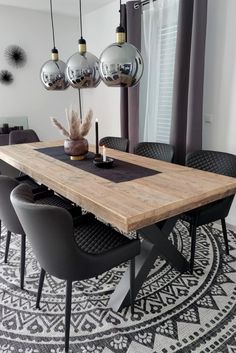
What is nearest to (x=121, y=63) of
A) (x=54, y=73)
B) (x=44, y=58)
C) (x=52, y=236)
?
(x=54, y=73)

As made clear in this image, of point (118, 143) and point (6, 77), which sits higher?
point (6, 77)

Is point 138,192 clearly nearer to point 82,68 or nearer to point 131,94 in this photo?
point 82,68

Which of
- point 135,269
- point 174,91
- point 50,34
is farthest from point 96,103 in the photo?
point 135,269

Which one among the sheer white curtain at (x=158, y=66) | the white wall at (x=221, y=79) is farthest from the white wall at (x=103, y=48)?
the white wall at (x=221, y=79)

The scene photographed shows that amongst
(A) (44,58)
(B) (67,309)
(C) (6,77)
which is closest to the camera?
(B) (67,309)

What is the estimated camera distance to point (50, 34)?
181 inches

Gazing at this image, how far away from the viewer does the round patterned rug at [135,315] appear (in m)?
1.57

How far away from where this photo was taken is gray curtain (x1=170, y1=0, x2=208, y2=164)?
2.69 m

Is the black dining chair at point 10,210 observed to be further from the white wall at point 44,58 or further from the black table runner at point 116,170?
the white wall at point 44,58

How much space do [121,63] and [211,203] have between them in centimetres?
128

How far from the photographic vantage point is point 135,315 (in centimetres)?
178

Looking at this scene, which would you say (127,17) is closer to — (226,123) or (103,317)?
(226,123)

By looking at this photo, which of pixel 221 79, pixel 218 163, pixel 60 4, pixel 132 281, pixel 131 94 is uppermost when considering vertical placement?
pixel 60 4

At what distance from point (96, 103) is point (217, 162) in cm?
295
